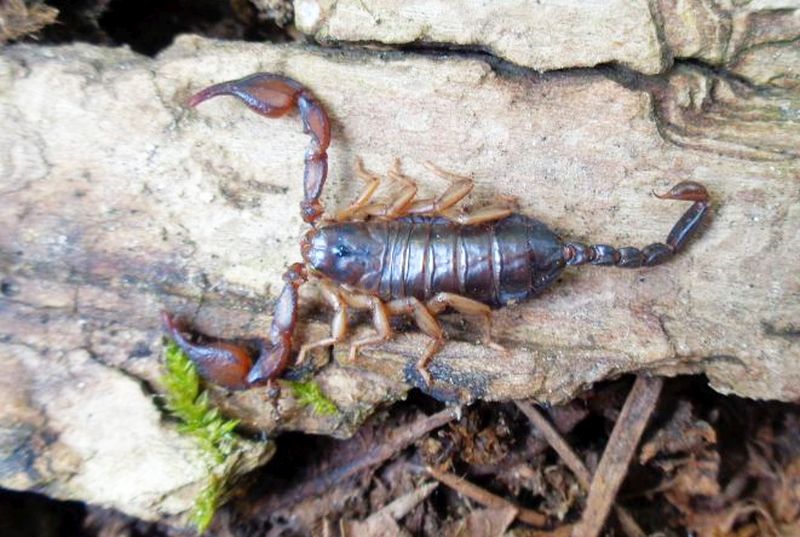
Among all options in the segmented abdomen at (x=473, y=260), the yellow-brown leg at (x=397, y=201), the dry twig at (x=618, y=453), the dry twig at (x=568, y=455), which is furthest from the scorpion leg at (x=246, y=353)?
the dry twig at (x=618, y=453)

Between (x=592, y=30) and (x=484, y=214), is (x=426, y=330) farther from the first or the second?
(x=592, y=30)

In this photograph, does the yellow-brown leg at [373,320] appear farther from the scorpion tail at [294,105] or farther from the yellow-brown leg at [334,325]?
the scorpion tail at [294,105]

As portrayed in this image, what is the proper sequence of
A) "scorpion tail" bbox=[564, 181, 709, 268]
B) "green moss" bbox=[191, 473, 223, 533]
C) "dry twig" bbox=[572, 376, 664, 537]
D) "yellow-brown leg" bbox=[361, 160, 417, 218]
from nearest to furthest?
"green moss" bbox=[191, 473, 223, 533]
"scorpion tail" bbox=[564, 181, 709, 268]
"yellow-brown leg" bbox=[361, 160, 417, 218]
"dry twig" bbox=[572, 376, 664, 537]

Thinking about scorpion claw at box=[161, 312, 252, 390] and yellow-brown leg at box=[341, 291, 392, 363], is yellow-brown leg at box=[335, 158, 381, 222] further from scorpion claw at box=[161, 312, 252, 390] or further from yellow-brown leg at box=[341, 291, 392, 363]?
scorpion claw at box=[161, 312, 252, 390]

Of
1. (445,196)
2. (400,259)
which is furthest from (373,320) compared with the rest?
(445,196)

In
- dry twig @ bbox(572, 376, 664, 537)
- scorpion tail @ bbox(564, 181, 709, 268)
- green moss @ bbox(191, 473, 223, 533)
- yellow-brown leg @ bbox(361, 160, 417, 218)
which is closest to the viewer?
green moss @ bbox(191, 473, 223, 533)

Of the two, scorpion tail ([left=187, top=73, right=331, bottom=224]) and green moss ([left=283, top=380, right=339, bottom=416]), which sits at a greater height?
scorpion tail ([left=187, top=73, right=331, bottom=224])

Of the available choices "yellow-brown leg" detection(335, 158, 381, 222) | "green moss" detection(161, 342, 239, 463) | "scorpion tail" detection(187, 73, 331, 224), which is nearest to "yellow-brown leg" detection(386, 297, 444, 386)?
"yellow-brown leg" detection(335, 158, 381, 222)

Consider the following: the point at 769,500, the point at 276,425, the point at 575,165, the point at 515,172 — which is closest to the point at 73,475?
the point at 276,425
